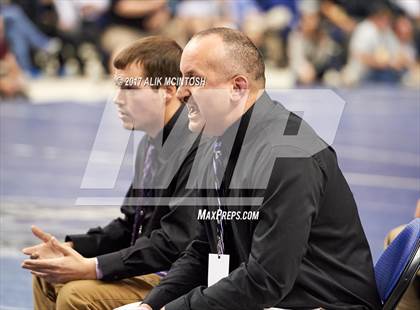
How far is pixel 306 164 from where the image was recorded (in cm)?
284

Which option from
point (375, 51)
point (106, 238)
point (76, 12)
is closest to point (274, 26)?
point (375, 51)

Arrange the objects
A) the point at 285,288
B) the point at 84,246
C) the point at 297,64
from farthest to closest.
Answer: the point at 297,64 < the point at 84,246 < the point at 285,288

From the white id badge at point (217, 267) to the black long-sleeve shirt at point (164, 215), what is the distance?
39 cm

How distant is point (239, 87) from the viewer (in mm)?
3025

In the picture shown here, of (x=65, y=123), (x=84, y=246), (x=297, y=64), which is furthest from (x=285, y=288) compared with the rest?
(x=297, y=64)

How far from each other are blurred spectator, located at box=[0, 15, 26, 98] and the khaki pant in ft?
37.1

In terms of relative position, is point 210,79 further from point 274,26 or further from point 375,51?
point 375,51

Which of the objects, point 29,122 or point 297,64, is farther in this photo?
point 297,64

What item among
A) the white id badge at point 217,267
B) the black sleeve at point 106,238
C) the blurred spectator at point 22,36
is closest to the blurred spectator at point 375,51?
the blurred spectator at point 22,36

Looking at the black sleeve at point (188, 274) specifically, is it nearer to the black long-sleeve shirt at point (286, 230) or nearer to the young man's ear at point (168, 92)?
the black long-sleeve shirt at point (286, 230)

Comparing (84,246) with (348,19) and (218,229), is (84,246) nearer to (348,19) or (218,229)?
(218,229)

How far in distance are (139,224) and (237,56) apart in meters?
1.10

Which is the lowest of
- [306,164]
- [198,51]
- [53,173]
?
[53,173]

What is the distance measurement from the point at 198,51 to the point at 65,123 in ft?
32.4
